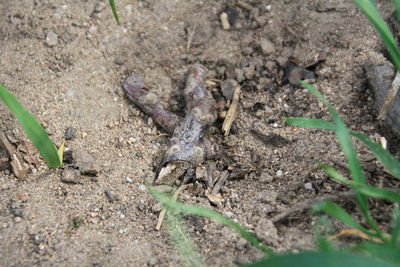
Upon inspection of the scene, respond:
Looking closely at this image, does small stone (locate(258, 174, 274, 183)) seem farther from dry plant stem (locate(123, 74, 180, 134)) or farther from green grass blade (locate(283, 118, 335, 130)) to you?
dry plant stem (locate(123, 74, 180, 134))

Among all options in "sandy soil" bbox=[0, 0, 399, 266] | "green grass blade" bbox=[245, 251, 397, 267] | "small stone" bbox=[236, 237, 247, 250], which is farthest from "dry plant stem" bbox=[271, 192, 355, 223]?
"green grass blade" bbox=[245, 251, 397, 267]

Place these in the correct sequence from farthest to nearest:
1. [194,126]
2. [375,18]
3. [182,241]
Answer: [194,126], [182,241], [375,18]

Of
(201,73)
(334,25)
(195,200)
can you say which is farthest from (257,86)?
(195,200)

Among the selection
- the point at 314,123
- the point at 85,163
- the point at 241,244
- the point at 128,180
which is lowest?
the point at 241,244

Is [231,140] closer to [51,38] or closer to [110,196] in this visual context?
[110,196]

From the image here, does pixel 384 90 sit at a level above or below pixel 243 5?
below

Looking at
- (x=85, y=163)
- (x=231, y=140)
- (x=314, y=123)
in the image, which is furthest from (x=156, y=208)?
(x=314, y=123)

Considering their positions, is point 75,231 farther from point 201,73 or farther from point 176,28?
point 176,28
